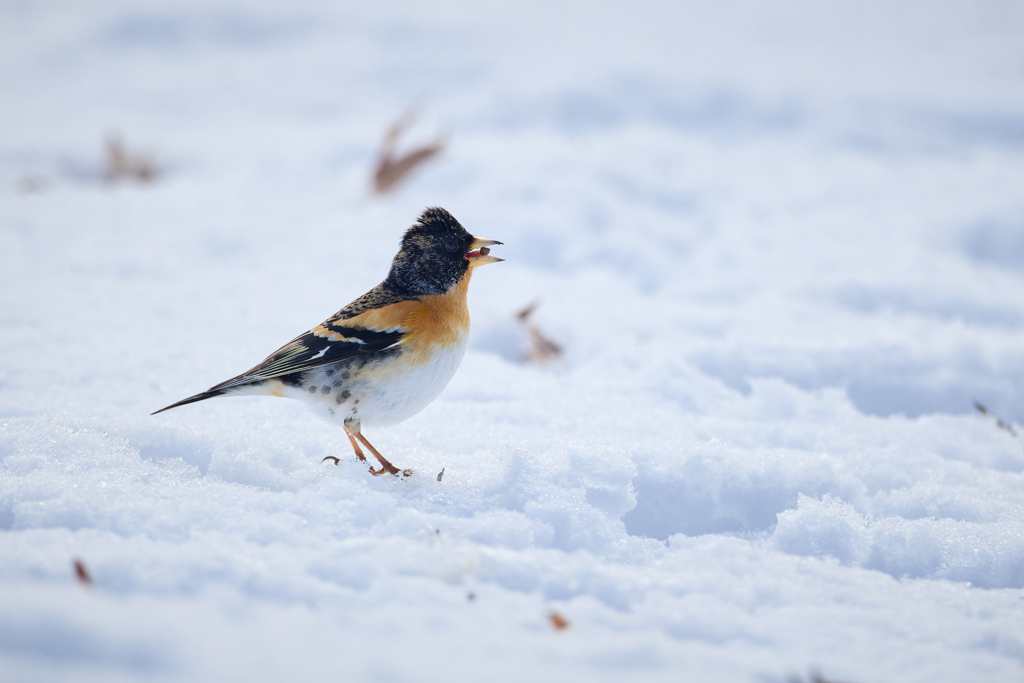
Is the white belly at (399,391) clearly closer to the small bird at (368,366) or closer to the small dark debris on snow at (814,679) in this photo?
the small bird at (368,366)

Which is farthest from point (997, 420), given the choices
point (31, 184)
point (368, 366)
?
point (31, 184)

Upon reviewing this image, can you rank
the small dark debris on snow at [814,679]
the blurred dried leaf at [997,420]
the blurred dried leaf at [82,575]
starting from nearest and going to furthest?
1. the small dark debris on snow at [814,679]
2. the blurred dried leaf at [82,575]
3. the blurred dried leaf at [997,420]

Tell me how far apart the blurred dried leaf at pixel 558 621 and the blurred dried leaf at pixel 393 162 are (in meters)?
4.87

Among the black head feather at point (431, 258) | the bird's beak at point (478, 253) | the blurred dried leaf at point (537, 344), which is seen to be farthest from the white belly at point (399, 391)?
the blurred dried leaf at point (537, 344)

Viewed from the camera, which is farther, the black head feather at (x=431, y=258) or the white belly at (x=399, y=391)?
the black head feather at (x=431, y=258)

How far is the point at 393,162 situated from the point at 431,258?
10.8ft

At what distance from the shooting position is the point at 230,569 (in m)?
2.07

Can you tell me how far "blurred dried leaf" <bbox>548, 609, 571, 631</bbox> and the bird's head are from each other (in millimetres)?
1659

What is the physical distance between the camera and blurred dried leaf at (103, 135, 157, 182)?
6656mm

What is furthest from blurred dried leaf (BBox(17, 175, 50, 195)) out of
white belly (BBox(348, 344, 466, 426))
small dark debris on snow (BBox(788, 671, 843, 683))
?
small dark debris on snow (BBox(788, 671, 843, 683))

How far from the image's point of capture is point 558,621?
6.61 ft

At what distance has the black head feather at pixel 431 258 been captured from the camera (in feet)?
10.7

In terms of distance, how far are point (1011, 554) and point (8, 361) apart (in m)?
4.77

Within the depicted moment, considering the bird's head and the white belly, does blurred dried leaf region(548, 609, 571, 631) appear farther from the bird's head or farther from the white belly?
the bird's head
